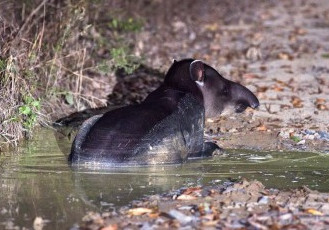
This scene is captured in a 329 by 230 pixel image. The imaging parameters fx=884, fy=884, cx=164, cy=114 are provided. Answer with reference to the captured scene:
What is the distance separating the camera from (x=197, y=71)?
9070 mm

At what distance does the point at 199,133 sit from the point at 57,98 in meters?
2.45

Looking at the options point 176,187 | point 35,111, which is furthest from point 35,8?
point 176,187

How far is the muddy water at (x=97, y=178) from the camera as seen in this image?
6.67 meters

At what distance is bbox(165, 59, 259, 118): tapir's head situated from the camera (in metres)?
9.07

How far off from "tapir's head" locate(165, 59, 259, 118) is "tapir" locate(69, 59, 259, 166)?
10 millimetres

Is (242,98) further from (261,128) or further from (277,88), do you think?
(277,88)

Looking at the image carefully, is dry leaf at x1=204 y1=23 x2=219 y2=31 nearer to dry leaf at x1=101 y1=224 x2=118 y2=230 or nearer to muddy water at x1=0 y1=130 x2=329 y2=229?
muddy water at x1=0 y1=130 x2=329 y2=229

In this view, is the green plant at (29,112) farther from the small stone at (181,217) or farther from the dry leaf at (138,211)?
the small stone at (181,217)

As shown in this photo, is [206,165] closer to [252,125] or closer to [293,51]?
[252,125]

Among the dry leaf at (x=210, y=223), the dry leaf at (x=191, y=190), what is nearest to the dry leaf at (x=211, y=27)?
the dry leaf at (x=191, y=190)

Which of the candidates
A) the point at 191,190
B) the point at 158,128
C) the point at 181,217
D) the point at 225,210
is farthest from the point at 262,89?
the point at 181,217

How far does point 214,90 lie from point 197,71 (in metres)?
0.39

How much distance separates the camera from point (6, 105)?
9031 mm

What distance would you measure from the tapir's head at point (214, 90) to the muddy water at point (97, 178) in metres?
0.76
